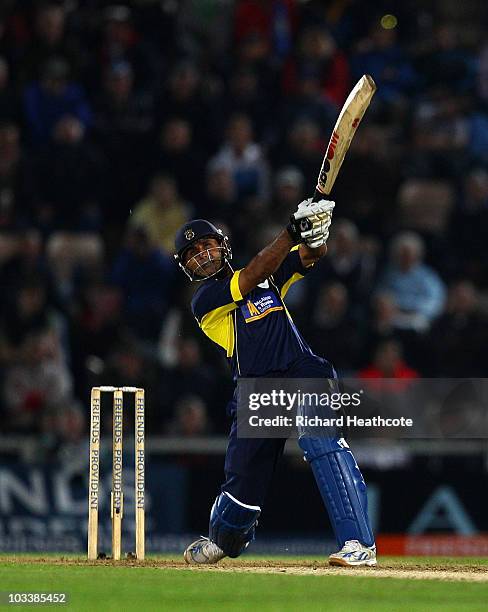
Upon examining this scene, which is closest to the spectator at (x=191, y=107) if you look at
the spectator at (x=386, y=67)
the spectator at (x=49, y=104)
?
the spectator at (x=49, y=104)

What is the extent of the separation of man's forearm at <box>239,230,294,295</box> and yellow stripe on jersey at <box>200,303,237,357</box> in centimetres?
28

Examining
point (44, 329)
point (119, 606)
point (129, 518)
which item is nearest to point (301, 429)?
point (119, 606)

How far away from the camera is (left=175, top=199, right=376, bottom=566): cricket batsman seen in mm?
8094

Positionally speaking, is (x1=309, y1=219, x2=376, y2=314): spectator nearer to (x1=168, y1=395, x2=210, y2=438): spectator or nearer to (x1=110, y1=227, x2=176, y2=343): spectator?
(x1=110, y1=227, x2=176, y2=343): spectator

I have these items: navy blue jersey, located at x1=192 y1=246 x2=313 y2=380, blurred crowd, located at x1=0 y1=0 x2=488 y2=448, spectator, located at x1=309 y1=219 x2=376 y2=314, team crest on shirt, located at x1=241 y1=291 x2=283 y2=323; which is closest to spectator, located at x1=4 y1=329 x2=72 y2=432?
blurred crowd, located at x1=0 y1=0 x2=488 y2=448

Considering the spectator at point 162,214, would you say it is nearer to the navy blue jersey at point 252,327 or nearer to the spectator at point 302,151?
the spectator at point 302,151

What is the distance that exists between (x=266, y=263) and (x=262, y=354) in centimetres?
60

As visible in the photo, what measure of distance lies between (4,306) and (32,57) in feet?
9.49

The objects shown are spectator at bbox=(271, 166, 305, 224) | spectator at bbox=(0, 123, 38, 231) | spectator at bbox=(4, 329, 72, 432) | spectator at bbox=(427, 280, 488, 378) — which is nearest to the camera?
spectator at bbox=(4, 329, 72, 432)

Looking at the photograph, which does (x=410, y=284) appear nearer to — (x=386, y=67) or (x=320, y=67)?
(x=320, y=67)

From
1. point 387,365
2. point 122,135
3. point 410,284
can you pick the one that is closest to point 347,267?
point 410,284

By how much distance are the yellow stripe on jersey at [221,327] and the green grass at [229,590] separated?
1.29 m

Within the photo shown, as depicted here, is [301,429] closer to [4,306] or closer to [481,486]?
[481,486]

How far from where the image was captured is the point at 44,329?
12961 mm
